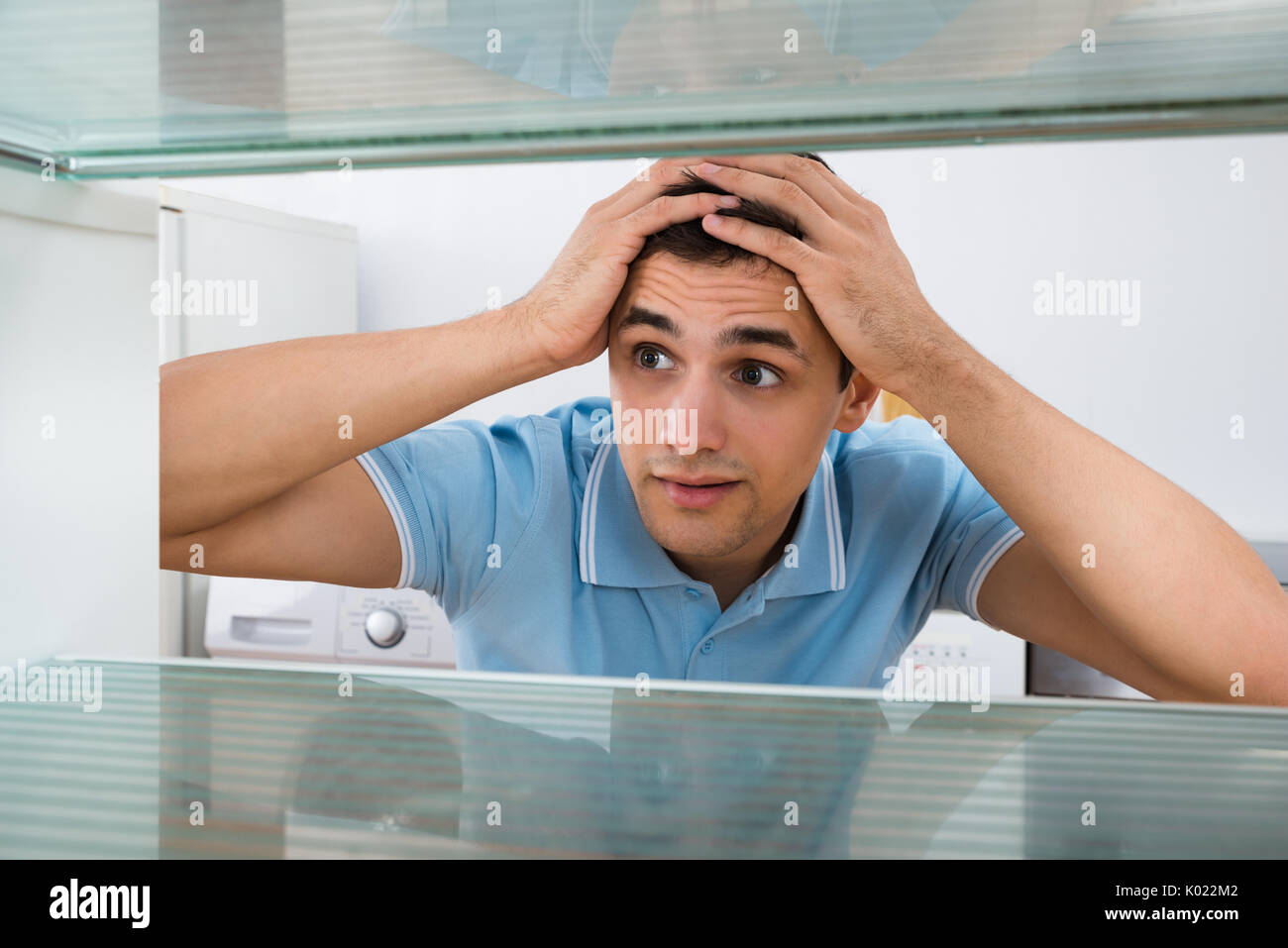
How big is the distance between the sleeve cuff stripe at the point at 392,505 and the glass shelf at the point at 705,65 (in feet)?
1.93

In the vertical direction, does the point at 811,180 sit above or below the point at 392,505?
above

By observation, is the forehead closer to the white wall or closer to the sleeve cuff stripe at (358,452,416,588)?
the sleeve cuff stripe at (358,452,416,588)

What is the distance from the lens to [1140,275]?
1.91 metres

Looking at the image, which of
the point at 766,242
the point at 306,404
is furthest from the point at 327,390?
the point at 766,242

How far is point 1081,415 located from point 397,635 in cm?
134

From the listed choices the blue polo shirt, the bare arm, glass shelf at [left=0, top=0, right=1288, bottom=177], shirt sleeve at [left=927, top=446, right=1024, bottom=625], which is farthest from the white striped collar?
glass shelf at [left=0, top=0, right=1288, bottom=177]

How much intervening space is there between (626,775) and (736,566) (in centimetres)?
74

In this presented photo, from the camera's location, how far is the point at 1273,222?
1.85 metres

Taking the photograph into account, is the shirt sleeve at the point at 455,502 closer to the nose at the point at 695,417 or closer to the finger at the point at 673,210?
the nose at the point at 695,417

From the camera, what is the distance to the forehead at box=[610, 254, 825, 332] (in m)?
0.87

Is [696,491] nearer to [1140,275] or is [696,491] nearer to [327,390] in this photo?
[327,390]
